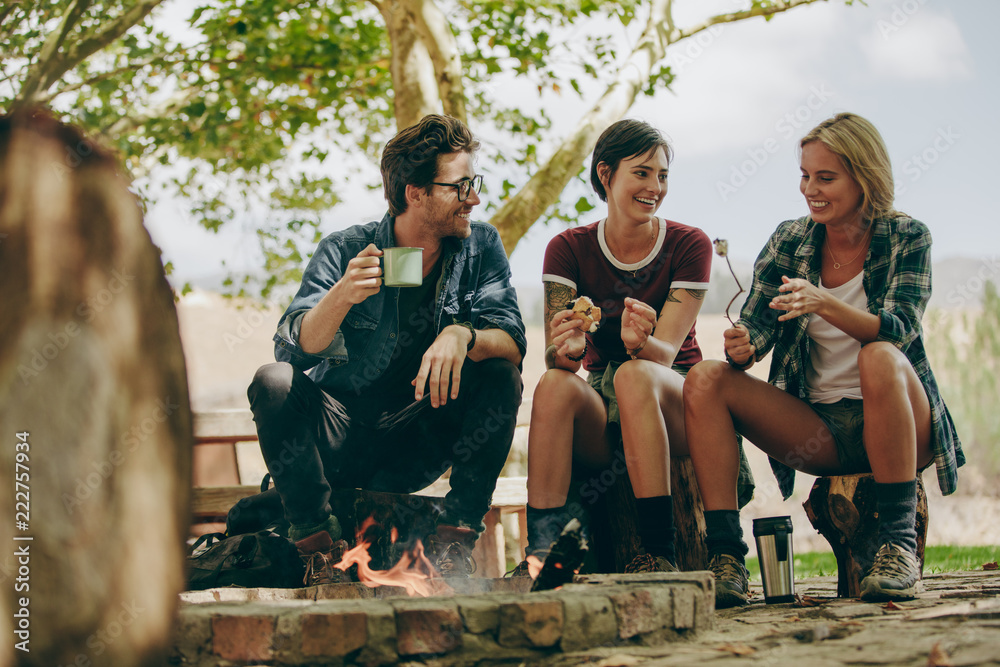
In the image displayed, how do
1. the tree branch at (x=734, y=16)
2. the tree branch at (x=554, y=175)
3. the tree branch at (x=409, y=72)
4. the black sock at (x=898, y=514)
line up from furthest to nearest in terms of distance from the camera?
the tree branch at (x=734, y=16) → the tree branch at (x=554, y=175) → the tree branch at (x=409, y=72) → the black sock at (x=898, y=514)

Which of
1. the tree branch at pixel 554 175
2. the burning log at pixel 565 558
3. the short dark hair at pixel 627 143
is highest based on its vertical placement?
the tree branch at pixel 554 175

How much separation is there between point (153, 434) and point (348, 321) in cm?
175

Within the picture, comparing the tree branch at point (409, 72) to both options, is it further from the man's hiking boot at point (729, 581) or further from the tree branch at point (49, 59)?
the man's hiking boot at point (729, 581)

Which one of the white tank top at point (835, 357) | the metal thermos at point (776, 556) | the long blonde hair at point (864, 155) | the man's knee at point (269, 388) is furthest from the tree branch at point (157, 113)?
the metal thermos at point (776, 556)

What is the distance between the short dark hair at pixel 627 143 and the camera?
10.6 ft

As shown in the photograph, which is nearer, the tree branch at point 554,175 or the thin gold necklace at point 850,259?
the thin gold necklace at point 850,259

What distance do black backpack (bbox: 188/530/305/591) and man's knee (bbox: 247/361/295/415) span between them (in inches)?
18.1

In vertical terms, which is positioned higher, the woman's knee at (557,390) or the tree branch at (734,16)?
the tree branch at (734,16)

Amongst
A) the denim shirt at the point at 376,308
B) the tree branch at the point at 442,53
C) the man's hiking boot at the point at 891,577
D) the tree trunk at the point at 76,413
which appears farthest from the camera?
the tree branch at the point at 442,53

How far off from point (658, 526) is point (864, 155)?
4.88ft

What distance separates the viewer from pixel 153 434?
4.79 ft

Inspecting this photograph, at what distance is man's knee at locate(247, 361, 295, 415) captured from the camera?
9.31 ft

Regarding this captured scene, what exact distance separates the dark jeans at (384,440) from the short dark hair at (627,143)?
3.08ft

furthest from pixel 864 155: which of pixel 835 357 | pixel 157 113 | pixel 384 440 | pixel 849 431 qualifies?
pixel 157 113
